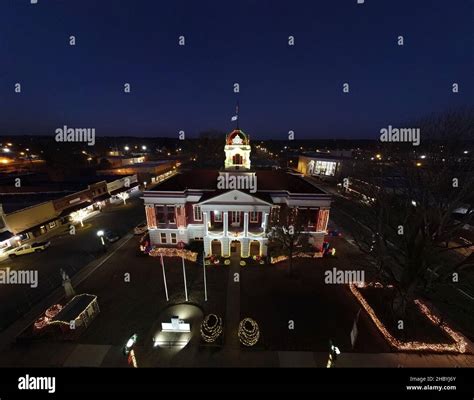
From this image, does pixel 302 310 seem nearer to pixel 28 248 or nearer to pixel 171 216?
pixel 171 216

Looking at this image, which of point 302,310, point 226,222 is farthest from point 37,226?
point 302,310

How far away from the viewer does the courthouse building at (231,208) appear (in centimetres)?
2619

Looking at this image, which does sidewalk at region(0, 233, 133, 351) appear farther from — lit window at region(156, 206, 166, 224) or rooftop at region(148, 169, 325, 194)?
rooftop at region(148, 169, 325, 194)

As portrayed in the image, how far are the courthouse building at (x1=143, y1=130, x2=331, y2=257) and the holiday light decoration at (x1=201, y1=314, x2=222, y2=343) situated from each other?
11210 mm

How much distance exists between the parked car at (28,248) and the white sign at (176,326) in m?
23.6

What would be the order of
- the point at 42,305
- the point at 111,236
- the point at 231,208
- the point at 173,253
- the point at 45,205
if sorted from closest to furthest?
the point at 42,305
the point at 231,208
the point at 173,253
the point at 111,236
the point at 45,205

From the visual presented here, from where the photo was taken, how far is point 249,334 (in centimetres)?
1554

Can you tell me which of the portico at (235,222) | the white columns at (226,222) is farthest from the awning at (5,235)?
the white columns at (226,222)

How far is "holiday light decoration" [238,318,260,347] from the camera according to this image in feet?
51.0

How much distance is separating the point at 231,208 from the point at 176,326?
1347 centimetres

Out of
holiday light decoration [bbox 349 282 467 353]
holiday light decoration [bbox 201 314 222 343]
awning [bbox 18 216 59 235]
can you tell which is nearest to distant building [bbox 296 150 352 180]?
holiday light decoration [bbox 349 282 467 353]

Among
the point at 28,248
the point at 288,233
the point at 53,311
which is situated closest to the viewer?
the point at 53,311
